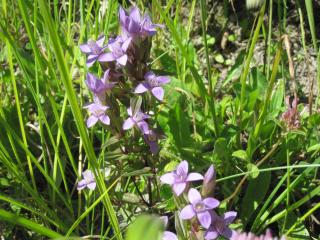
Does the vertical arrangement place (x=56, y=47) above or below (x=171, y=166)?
above

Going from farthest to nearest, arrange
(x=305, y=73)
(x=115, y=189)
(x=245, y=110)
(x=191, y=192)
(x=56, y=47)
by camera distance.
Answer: (x=305, y=73) → (x=245, y=110) → (x=115, y=189) → (x=191, y=192) → (x=56, y=47)

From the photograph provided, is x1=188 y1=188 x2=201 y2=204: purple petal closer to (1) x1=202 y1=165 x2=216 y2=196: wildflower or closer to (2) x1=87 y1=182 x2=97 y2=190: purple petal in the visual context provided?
(1) x1=202 y1=165 x2=216 y2=196: wildflower

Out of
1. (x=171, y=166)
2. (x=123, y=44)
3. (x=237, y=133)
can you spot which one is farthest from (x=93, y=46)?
(x=237, y=133)

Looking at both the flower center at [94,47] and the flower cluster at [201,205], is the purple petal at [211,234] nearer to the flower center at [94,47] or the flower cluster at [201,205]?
the flower cluster at [201,205]

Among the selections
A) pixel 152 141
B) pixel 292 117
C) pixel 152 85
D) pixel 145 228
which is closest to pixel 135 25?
pixel 152 85

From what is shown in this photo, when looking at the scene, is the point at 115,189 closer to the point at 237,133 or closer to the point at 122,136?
the point at 122,136

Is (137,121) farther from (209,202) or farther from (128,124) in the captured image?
(209,202)
